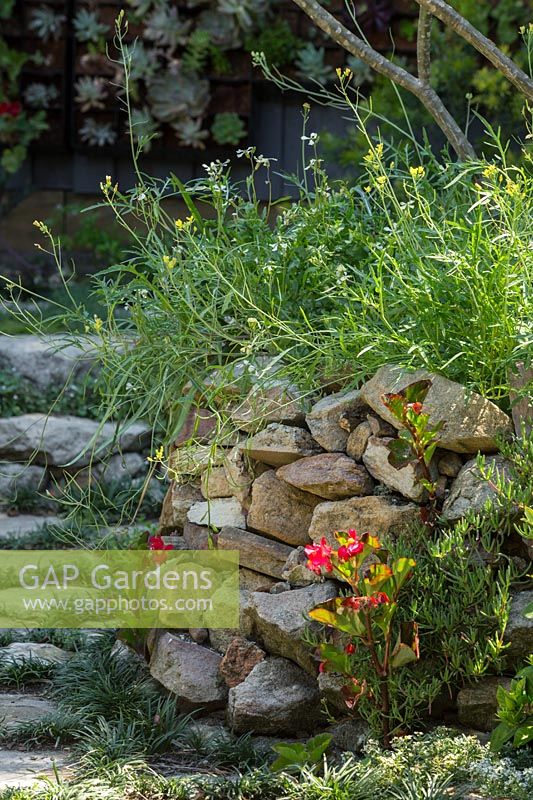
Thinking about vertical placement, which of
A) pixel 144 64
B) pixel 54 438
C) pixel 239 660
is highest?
pixel 144 64

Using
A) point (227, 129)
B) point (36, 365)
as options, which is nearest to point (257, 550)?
point (36, 365)

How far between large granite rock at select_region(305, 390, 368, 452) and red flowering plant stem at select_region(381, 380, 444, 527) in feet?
0.69

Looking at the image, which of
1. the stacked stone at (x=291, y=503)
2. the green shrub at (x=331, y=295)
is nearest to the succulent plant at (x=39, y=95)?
the green shrub at (x=331, y=295)

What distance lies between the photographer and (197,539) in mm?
2887

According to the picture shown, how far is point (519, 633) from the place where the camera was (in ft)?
7.29

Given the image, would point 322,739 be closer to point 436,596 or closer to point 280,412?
point 436,596

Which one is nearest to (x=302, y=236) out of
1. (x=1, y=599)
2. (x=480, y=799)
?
(x=480, y=799)

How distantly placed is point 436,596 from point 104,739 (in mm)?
824

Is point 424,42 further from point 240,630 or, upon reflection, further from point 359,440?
point 240,630

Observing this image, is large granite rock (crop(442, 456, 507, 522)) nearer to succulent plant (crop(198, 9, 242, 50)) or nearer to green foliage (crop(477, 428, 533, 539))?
green foliage (crop(477, 428, 533, 539))

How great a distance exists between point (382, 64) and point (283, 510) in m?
1.30

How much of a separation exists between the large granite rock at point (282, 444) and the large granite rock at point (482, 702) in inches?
27.4

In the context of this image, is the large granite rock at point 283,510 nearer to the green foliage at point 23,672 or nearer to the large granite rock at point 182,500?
the large granite rock at point 182,500

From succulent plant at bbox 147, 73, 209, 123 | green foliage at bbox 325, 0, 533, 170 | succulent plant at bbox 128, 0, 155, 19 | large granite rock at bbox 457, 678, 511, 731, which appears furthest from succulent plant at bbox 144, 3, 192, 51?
large granite rock at bbox 457, 678, 511, 731
